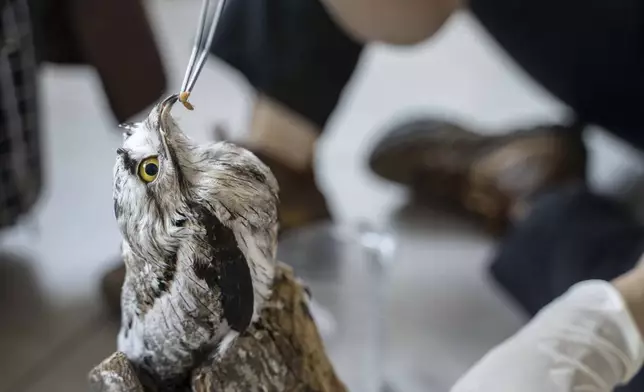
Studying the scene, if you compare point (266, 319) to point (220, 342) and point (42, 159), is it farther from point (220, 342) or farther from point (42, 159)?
point (42, 159)

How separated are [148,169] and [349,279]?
0.33 m

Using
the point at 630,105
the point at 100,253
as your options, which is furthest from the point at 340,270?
the point at 630,105

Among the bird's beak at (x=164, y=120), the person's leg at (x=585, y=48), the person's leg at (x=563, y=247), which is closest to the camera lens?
the bird's beak at (x=164, y=120)

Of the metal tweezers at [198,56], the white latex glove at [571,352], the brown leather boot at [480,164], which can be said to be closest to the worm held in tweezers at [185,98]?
the metal tweezers at [198,56]

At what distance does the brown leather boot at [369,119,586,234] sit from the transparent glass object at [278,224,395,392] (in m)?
0.08

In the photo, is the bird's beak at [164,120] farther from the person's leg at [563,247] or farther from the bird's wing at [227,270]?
the person's leg at [563,247]

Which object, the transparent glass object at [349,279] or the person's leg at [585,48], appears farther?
the person's leg at [585,48]

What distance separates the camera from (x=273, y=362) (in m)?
0.29

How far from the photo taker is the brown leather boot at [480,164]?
2.10ft

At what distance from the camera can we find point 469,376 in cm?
35

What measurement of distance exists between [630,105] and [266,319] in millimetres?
451

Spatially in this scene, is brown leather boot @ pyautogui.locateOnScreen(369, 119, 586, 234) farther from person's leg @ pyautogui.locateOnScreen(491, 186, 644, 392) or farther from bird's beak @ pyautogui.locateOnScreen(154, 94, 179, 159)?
bird's beak @ pyautogui.locateOnScreen(154, 94, 179, 159)

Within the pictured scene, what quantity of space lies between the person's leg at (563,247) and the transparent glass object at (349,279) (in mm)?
80

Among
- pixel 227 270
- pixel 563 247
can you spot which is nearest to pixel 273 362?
pixel 227 270
